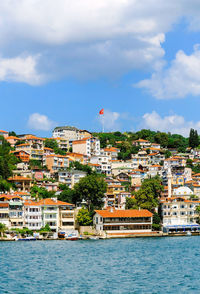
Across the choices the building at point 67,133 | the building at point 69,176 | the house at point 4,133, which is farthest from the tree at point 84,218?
the building at point 67,133

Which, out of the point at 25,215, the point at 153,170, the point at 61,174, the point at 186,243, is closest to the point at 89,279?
the point at 186,243

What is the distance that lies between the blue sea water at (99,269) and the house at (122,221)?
16.1 metres

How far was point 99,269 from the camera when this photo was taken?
39062 millimetres

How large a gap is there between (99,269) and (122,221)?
1435 inches

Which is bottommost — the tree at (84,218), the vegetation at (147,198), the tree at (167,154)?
the tree at (84,218)

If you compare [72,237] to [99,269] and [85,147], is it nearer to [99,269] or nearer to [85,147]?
[99,269]

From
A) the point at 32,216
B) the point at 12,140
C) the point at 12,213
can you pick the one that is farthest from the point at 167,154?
the point at 12,213

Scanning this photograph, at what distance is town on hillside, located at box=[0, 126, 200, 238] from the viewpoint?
73.9 metres

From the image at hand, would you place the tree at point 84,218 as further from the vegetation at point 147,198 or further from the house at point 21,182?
the house at point 21,182

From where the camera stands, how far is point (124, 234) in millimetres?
74875

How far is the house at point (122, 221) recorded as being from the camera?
2928 inches

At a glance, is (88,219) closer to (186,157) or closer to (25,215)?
→ (25,215)

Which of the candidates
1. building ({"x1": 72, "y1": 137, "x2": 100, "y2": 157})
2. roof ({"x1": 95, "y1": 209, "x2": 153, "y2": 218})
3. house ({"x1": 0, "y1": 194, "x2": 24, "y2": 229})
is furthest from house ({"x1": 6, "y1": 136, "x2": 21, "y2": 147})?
roof ({"x1": 95, "y1": 209, "x2": 153, "y2": 218})

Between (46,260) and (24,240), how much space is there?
75.8 feet
